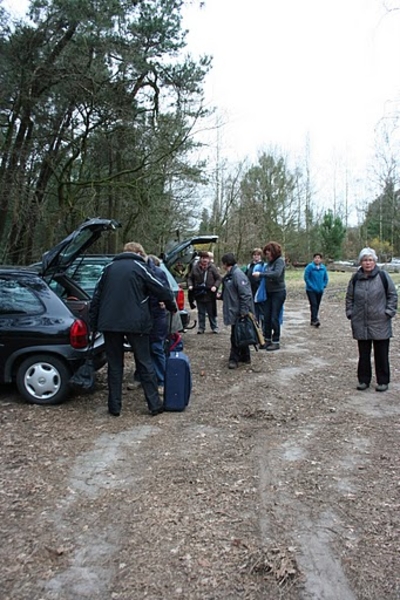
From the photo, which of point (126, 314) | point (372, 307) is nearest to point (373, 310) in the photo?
point (372, 307)

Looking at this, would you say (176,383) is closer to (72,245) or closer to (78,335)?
(78,335)

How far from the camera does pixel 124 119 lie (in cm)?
1466

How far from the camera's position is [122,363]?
550 cm

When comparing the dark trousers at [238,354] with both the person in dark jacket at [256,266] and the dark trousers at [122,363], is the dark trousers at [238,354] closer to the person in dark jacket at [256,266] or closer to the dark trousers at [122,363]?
the person in dark jacket at [256,266]

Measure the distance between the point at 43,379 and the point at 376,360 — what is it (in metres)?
4.05

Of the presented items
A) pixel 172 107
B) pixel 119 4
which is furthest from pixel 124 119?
pixel 119 4

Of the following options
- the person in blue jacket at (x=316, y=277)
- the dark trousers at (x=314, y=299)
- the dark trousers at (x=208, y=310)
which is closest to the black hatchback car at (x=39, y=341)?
the dark trousers at (x=208, y=310)

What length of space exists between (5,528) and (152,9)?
1328 centimetres

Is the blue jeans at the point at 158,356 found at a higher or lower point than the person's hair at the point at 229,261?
lower

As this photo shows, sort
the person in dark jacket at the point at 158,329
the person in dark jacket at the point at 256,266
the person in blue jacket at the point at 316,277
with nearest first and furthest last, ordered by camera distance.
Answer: the person in dark jacket at the point at 158,329 → the person in dark jacket at the point at 256,266 → the person in blue jacket at the point at 316,277

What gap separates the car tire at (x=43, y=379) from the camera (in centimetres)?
576

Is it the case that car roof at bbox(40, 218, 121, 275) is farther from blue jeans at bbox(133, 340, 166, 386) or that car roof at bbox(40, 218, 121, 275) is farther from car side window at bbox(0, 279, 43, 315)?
blue jeans at bbox(133, 340, 166, 386)

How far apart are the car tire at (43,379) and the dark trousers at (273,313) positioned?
4.27 metres

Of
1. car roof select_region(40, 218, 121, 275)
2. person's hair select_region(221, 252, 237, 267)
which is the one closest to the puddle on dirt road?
car roof select_region(40, 218, 121, 275)
